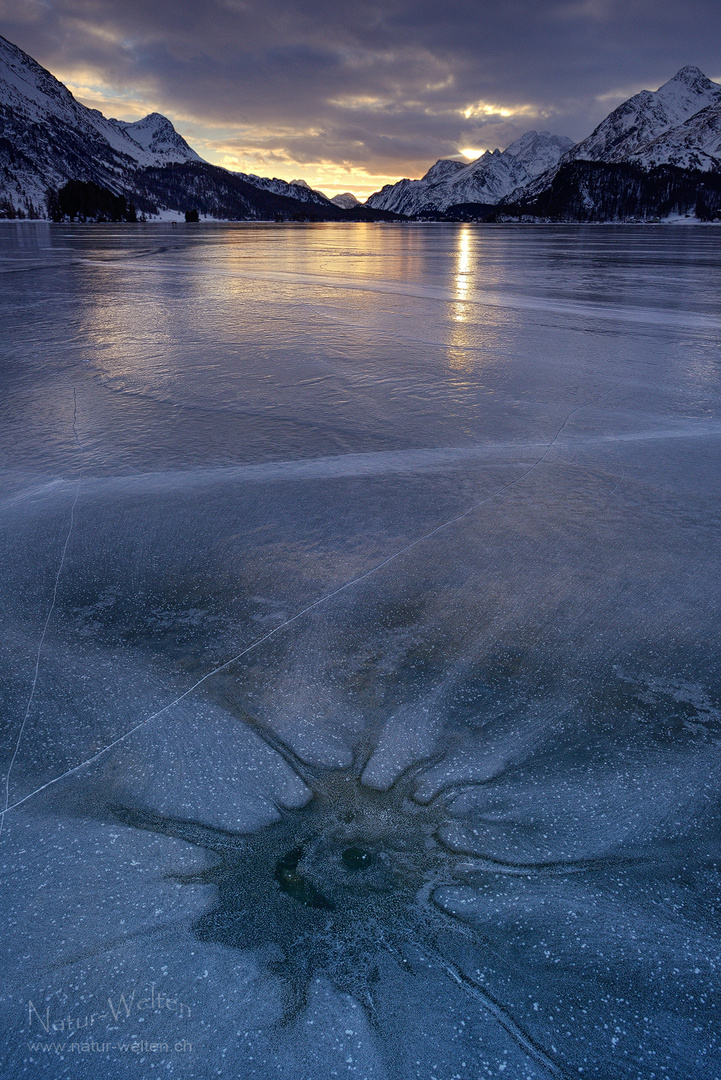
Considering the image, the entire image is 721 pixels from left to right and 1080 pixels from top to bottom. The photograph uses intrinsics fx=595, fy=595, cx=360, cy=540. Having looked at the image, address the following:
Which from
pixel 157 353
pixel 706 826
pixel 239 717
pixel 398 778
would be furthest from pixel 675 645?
pixel 157 353

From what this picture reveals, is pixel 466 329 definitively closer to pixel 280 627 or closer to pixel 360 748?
pixel 280 627

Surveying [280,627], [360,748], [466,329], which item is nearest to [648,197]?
[466,329]

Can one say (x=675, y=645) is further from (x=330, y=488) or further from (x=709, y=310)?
(x=709, y=310)

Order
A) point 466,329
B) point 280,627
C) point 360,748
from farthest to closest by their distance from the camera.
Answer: point 466,329 → point 280,627 → point 360,748

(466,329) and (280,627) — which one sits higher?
(466,329)

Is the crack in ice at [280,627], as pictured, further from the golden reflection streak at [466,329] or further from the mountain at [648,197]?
the mountain at [648,197]

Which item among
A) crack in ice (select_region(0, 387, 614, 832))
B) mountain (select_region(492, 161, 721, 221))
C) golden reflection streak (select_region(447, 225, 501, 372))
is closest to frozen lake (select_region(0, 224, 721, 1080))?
crack in ice (select_region(0, 387, 614, 832))

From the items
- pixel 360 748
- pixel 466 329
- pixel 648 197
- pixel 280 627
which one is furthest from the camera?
pixel 648 197

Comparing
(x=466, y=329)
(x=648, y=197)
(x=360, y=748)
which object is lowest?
(x=360, y=748)
